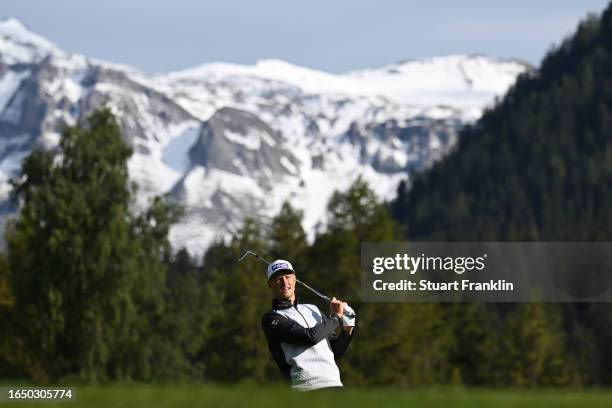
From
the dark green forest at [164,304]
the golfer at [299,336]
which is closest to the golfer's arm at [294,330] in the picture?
the golfer at [299,336]

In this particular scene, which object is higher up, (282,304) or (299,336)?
(282,304)

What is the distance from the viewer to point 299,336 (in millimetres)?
12984

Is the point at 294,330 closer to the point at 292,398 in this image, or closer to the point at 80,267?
the point at 292,398

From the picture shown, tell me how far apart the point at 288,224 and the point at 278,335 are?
6667 cm

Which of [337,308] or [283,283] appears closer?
[283,283]

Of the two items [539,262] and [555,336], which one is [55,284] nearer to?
[555,336]

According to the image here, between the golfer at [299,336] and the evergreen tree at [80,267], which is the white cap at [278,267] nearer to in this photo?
the golfer at [299,336]

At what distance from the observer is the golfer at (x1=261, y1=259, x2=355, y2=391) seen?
1298 centimetres

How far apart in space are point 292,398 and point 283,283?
411 centimetres

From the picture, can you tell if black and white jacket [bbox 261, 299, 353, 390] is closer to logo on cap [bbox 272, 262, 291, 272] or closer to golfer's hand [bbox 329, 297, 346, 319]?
golfer's hand [bbox 329, 297, 346, 319]

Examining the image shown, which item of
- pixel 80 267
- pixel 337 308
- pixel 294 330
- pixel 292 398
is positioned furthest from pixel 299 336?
pixel 80 267

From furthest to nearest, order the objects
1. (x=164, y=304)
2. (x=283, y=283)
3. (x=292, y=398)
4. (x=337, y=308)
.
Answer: (x=164, y=304)
(x=337, y=308)
(x=283, y=283)
(x=292, y=398)

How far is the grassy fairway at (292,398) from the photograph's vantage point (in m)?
9.07

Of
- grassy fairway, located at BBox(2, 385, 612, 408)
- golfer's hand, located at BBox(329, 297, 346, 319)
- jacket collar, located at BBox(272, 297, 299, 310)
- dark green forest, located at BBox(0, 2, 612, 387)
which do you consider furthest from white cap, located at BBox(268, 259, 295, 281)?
dark green forest, located at BBox(0, 2, 612, 387)
